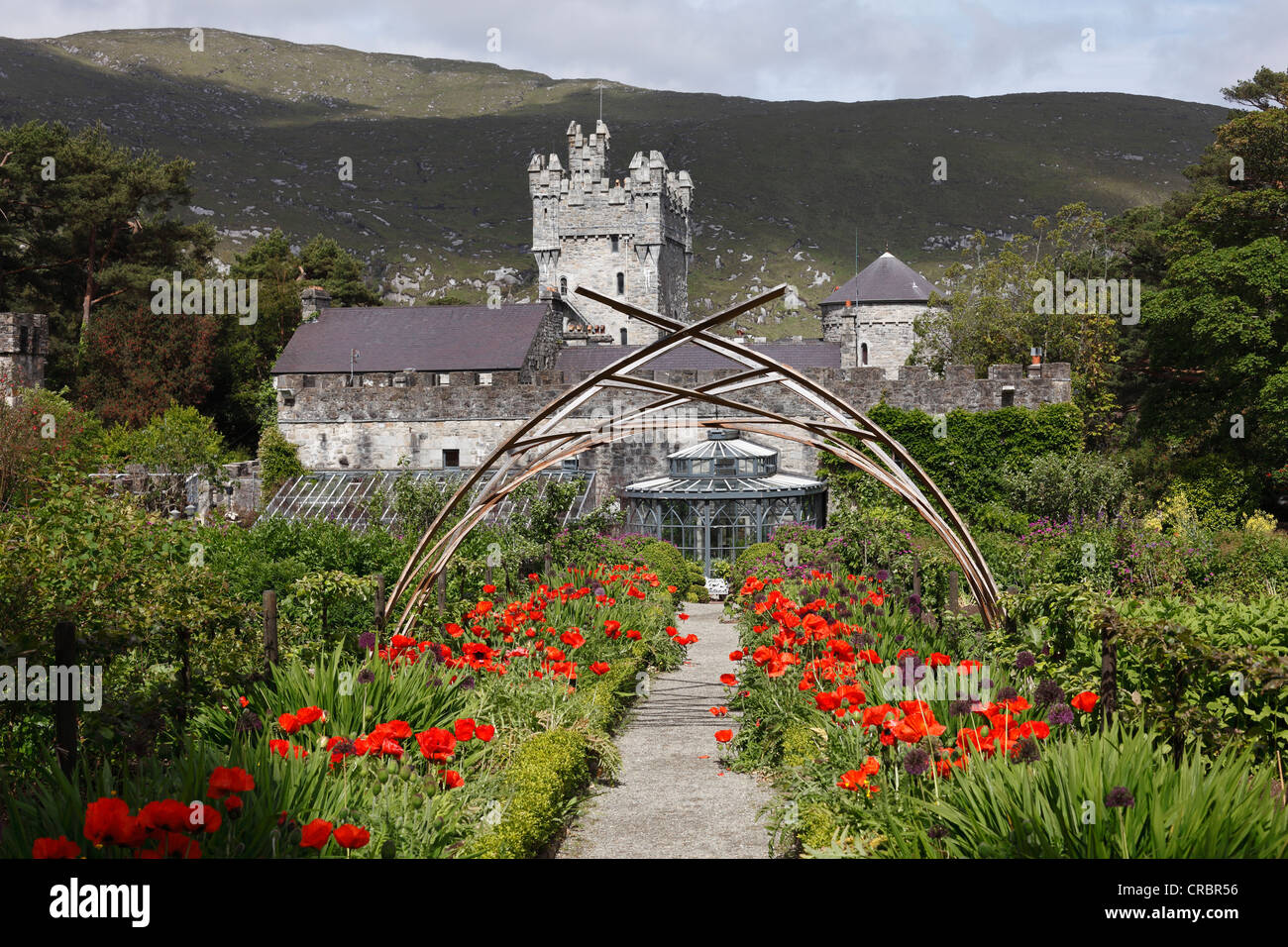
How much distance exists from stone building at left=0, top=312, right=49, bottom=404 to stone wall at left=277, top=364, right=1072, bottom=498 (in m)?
5.11

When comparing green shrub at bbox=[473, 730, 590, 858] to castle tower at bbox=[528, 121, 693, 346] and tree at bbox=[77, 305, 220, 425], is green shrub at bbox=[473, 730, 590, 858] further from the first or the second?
castle tower at bbox=[528, 121, 693, 346]

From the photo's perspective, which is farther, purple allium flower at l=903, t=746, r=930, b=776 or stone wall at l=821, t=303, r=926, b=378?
stone wall at l=821, t=303, r=926, b=378

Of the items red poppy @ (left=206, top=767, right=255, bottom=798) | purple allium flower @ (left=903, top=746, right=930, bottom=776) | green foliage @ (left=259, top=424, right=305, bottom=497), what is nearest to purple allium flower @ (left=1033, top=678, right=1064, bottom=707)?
purple allium flower @ (left=903, top=746, right=930, bottom=776)

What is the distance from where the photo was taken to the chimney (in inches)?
1475

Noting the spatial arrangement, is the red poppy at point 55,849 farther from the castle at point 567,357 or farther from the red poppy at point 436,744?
the castle at point 567,357

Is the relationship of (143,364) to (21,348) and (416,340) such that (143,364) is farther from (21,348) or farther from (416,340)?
(21,348)

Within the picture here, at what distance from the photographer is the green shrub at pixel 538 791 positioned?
511 centimetres

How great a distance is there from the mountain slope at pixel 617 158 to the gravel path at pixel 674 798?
84539mm

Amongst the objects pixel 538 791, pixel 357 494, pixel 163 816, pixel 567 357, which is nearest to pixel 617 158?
pixel 567 357

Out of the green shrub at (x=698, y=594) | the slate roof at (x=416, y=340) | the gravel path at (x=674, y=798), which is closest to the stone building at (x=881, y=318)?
the slate roof at (x=416, y=340)

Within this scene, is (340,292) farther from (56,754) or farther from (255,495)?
(56,754)
